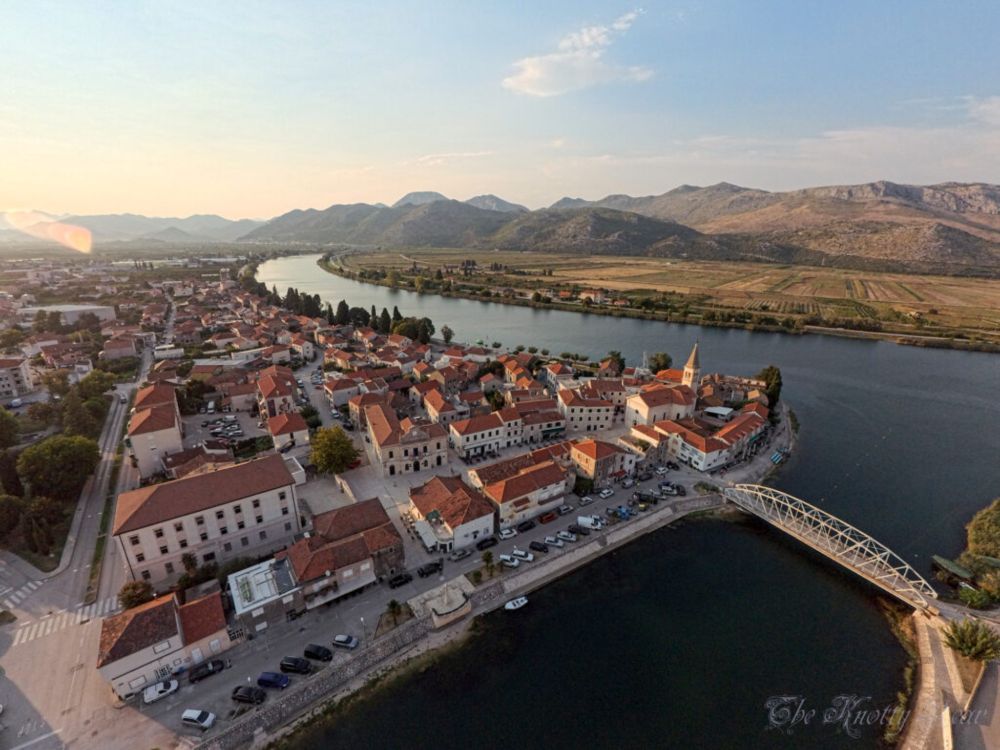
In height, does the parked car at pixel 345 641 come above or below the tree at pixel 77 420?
below

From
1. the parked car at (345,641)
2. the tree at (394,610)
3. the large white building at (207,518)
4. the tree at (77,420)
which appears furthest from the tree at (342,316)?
the parked car at (345,641)

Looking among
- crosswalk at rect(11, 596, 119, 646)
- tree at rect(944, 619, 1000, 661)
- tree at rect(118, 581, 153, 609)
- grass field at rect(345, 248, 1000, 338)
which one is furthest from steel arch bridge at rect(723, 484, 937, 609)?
grass field at rect(345, 248, 1000, 338)

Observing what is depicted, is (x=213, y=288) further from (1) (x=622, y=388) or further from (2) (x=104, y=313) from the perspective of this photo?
(1) (x=622, y=388)

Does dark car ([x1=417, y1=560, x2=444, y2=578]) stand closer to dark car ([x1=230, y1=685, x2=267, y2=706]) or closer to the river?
the river

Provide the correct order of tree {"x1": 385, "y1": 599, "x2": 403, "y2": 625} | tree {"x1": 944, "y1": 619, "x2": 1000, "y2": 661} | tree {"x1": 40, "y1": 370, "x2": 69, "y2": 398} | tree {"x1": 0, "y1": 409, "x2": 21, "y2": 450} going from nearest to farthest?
tree {"x1": 944, "y1": 619, "x2": 1000, "y2": 661}
tree {"x1": 385, "y1": 599, "x2": 403, "y2": 625}
tree {"x1": 0, "y1": 409, "x2": 21, "y2": 450}
tree {"x1": 40, "y1": 370, "x2": 69, "y2": 398}

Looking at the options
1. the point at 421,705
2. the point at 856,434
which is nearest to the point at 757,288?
the point at 856,434

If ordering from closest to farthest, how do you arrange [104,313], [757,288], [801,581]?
[801,581] → [104,313] → [757,288]

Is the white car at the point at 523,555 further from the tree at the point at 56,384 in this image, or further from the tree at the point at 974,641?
the tree at the point at 56,384
